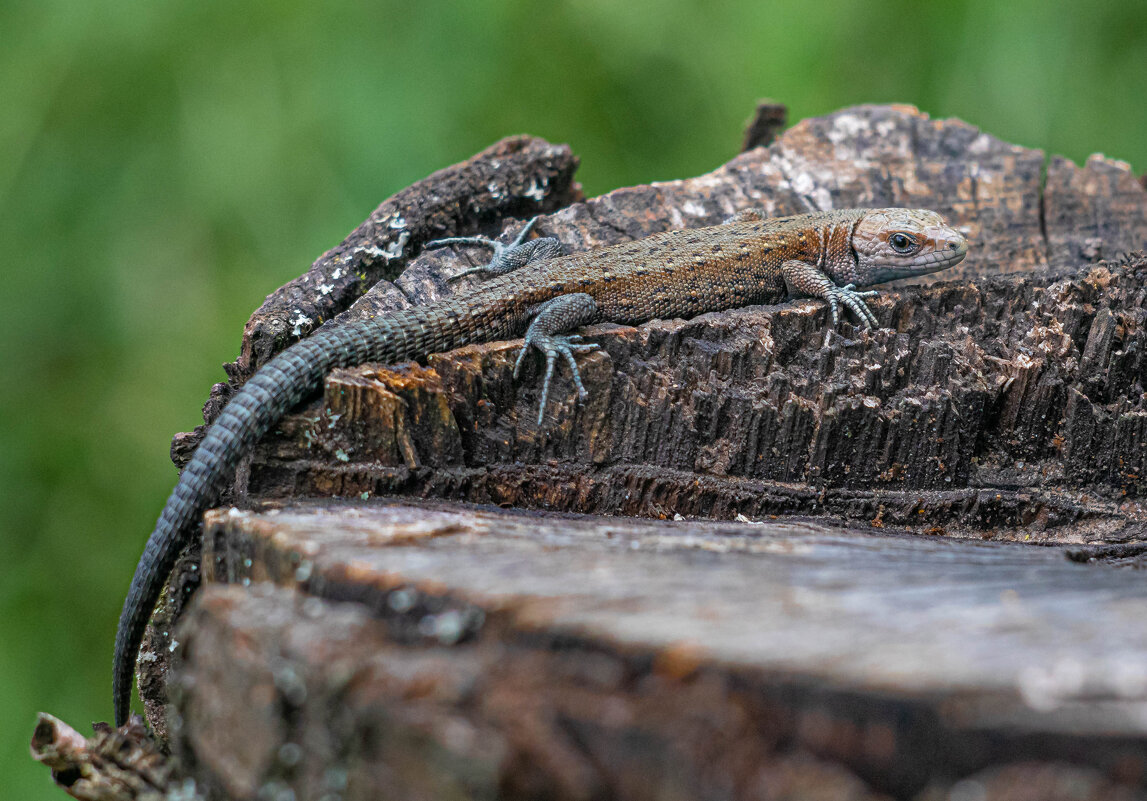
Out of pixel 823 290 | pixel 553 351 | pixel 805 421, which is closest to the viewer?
pixel 805 421

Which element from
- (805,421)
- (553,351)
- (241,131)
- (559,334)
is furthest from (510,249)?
(241,131)

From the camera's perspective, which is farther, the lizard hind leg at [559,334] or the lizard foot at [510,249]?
the lizard foot at [510,249]

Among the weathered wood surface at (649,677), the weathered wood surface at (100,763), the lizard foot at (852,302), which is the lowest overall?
the weathered wood surface at (100,763)

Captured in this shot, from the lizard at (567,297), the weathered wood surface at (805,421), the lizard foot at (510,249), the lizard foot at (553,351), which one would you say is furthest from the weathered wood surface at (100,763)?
the lizard foot at (510,249)

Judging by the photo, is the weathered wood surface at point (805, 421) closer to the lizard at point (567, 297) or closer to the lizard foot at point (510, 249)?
the lizard at point (567, 297)


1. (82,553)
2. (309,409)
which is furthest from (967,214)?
(82,553)

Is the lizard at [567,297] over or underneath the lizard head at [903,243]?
underneath

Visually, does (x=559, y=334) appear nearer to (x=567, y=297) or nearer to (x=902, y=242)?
(x=567, y=297)
